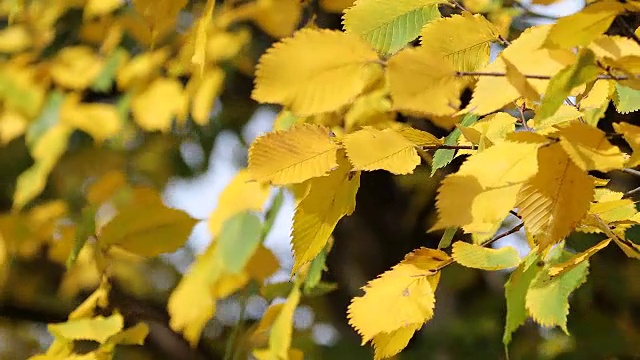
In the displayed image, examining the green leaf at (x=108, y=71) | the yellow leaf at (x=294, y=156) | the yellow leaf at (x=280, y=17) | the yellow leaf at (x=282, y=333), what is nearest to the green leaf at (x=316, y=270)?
the yellow leaf at (x=282, y=333)

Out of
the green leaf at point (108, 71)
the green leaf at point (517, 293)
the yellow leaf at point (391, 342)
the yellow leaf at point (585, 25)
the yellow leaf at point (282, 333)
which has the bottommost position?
the green leaf at point (108, 71)

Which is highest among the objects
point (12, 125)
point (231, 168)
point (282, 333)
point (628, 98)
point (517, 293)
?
point (628, 98)

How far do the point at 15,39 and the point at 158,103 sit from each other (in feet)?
1.03

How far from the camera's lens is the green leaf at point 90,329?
1.79 feet

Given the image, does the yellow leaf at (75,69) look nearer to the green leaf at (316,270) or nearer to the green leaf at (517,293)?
the green leaf at (316,270)

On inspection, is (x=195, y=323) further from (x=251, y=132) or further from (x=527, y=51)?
(x=251, y=132)

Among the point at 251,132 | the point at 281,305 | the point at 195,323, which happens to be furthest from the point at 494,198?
the point at 251,132

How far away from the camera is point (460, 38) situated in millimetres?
348

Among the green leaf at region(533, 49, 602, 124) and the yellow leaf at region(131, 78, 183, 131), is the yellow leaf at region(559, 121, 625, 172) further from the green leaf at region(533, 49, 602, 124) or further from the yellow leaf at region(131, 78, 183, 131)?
the yellow leaf at region(131, 78, 183, 131)

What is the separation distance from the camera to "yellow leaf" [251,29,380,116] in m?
0.32

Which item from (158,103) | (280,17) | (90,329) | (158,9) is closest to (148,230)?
(90,329)

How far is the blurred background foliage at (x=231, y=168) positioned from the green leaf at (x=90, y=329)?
72 millimetres

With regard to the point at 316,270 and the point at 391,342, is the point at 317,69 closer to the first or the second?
the point at 391,342

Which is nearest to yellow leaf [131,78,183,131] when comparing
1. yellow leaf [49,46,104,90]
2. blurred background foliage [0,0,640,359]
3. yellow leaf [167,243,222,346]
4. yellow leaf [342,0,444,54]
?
blurred background foliage [0,0,640,359]
